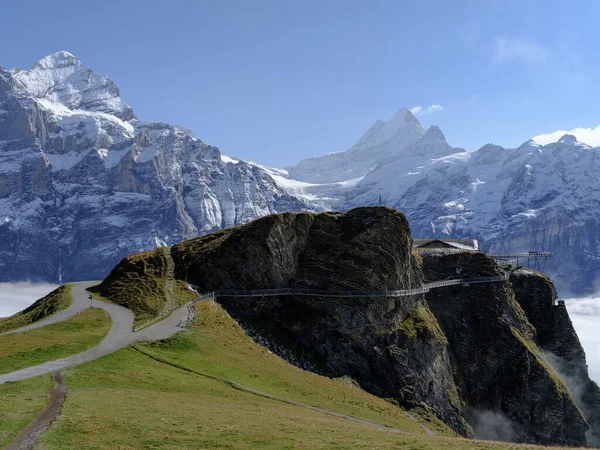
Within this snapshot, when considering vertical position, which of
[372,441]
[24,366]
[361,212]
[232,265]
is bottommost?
[372,441]

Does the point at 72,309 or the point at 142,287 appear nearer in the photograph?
the point at 72,309

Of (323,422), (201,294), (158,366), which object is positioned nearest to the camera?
(323,422)

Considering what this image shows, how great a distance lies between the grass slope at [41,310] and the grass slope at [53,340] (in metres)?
7.84

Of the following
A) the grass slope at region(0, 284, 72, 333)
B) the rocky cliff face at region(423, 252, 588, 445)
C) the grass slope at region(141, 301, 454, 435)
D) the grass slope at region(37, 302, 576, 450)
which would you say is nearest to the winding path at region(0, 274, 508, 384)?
the grass slope at region(0, 284, 72, 333)

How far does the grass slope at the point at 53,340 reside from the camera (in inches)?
1960

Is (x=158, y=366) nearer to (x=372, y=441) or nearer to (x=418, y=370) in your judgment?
(x=372, y=441)

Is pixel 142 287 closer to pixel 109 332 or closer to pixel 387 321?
pixel 109 332

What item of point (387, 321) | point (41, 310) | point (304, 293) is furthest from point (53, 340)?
point (387, 321)

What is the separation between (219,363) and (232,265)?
29422 millimetres

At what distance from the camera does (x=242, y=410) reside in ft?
142

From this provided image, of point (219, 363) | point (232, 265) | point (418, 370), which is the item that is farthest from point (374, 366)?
point (219, 363)

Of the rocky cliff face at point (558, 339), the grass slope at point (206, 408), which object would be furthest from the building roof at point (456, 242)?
the grass slope at point (206, 408)

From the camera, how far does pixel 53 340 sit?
57938mm

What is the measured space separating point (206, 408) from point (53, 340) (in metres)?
24.6
